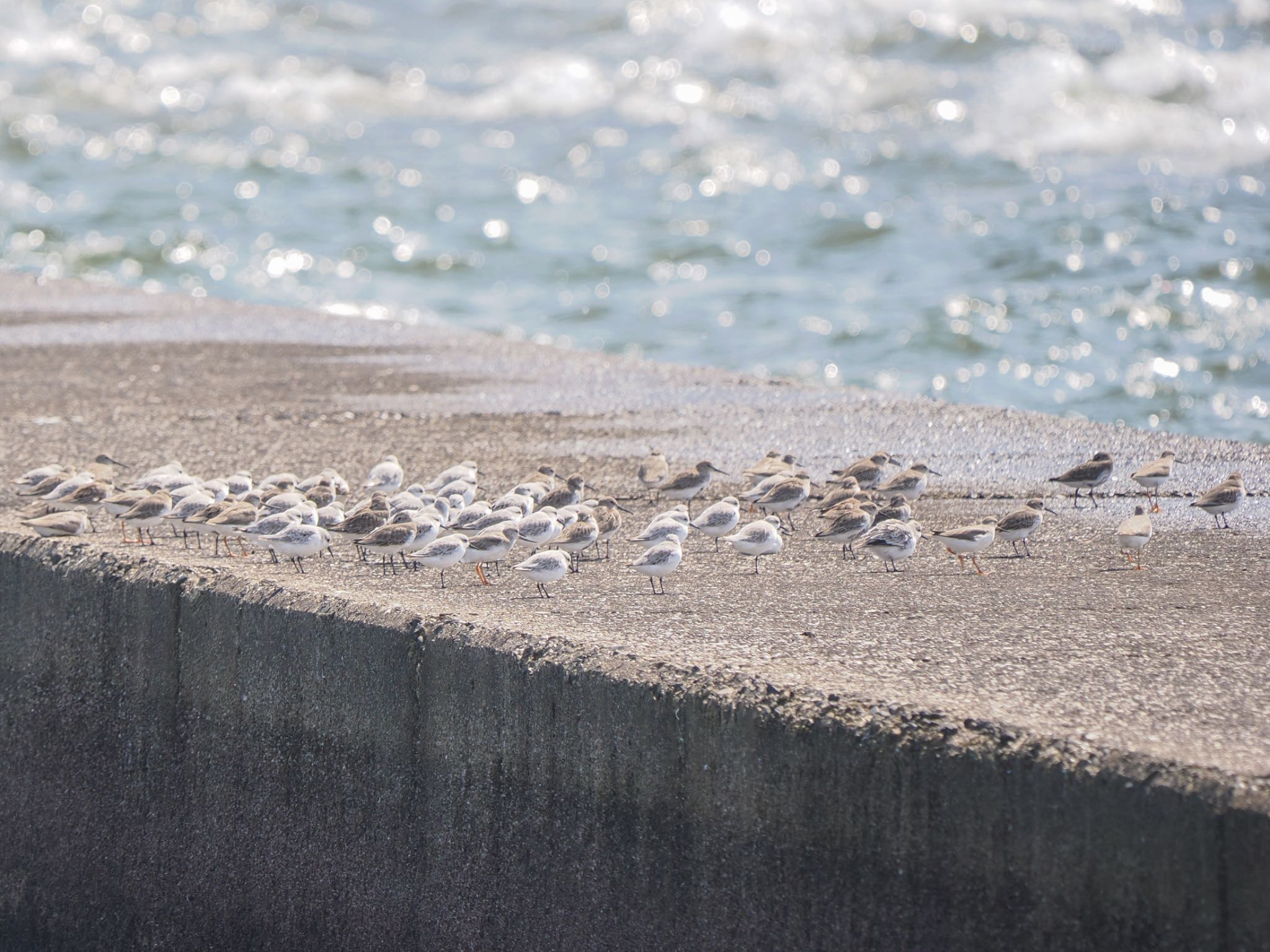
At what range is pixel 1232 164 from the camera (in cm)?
2627

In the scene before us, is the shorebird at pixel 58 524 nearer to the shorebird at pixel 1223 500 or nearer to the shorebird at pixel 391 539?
the shorebird at pixel 391 539

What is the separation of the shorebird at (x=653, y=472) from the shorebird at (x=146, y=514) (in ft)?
8.29

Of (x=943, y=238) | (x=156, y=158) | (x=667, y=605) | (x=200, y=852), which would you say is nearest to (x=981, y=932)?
(x=667, y=605)

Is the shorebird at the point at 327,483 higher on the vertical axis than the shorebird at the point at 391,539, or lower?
higher

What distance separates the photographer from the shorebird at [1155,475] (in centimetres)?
828

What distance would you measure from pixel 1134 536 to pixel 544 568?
2497 mm

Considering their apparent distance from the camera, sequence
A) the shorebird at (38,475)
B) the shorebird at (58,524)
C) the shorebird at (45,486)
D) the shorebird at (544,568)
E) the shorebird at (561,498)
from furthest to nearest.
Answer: the shorebird at (561,498) < the shorebird at (38,475) < the shorebird at (45,486) < the shorebird at (58,524) < the shorebird at (544,568)

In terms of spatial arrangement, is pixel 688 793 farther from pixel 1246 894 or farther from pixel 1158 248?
pixel 1158 248

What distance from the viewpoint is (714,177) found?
28469mm

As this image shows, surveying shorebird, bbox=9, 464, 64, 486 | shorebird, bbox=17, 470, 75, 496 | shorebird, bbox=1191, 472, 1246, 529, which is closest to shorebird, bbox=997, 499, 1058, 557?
shorebird, bbox=1191, 472, 1246, 529

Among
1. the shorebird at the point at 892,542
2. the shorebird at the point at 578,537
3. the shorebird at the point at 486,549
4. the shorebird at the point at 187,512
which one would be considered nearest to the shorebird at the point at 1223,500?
the shorebird at the point at 892,542

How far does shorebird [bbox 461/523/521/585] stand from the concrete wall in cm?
107

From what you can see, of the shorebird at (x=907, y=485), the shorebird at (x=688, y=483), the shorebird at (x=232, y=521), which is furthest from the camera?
the shorebird at (x=688, y=483)

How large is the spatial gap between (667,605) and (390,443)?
406 cm
